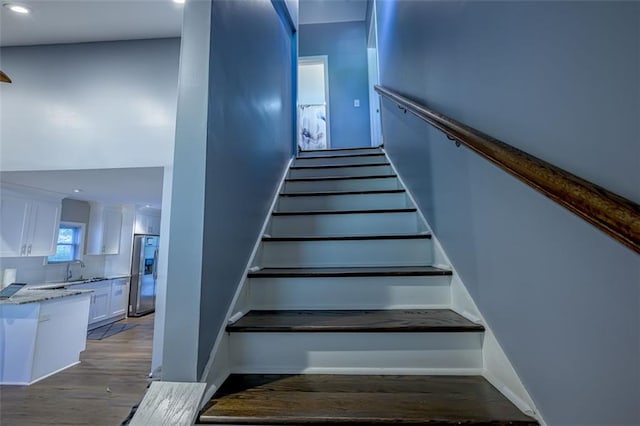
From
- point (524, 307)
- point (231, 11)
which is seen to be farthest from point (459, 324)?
point (231, 11)

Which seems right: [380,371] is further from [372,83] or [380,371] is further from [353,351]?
[372,83]

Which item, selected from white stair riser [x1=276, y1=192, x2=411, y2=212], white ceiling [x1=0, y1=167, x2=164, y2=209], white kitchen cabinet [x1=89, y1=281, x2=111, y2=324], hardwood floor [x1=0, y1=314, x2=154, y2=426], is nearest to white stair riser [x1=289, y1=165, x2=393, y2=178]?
white stair riser [x1=276, y1=192, x2=411, y2=212]

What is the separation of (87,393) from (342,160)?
3556 mm

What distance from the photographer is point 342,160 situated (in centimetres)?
319

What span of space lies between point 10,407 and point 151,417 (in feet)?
10.5

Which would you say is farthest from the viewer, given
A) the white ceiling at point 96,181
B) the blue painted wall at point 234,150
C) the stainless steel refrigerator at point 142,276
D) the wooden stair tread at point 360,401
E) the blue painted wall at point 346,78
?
the stainless steel refrigerator at point 142,276

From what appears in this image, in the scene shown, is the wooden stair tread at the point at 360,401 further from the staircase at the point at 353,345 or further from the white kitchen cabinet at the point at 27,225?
the white kitchen cabinet at the point at 27,225

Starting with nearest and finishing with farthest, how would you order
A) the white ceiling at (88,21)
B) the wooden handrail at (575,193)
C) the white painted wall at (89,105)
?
the wooden handrail at (575,193), the white ceiling at (88,21), the white painted wall at (89,105)

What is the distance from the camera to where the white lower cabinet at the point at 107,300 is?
5.03m

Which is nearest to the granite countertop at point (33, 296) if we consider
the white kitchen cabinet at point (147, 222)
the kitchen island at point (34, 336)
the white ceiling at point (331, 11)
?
the kitchen island at point (34, 336)

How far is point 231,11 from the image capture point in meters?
1.34

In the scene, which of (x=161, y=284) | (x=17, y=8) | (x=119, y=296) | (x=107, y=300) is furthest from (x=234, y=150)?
(x=119, y=296)

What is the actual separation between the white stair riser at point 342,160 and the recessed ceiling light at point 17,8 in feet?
9.44

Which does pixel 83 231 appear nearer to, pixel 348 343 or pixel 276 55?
pixel 276 55
